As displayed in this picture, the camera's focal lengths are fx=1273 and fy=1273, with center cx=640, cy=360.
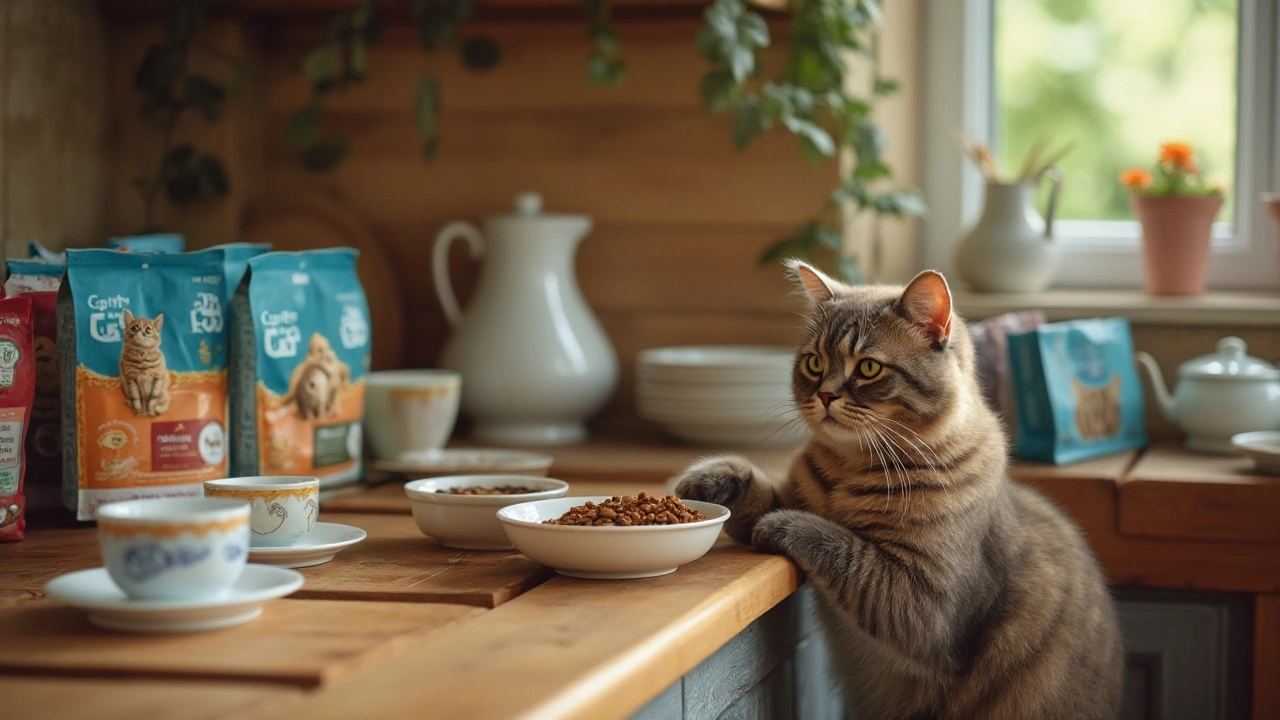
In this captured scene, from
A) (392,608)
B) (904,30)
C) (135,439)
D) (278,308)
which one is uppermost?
(904,30)

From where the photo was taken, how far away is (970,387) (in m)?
1.45

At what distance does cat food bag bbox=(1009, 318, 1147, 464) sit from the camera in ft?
5.98

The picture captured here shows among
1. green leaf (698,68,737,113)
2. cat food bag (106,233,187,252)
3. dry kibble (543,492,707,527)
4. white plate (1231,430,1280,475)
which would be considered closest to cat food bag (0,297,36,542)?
cat food bag (106,233,187,252)

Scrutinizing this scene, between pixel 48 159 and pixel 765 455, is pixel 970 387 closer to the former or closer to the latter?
pixel 765 455

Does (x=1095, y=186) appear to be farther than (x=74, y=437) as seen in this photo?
Yes

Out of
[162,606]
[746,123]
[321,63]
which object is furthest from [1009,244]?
[162,606]

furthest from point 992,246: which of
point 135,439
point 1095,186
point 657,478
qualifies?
point 135,439

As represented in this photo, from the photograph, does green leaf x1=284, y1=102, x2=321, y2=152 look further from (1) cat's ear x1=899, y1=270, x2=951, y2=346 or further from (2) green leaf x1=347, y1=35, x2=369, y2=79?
(1) cat's ear x1=899, y1=270, x2=951, y2=346

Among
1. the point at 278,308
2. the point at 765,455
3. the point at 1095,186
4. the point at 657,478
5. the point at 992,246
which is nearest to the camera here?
the point at 278,308

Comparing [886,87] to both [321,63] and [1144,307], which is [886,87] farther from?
[321,63]

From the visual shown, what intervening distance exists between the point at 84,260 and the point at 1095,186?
1.76 m

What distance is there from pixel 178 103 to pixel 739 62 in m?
0.94

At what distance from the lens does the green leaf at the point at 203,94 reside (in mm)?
2057

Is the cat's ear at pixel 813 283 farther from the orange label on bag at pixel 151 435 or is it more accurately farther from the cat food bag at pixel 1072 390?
the orange label on bag at pixel 151 435
